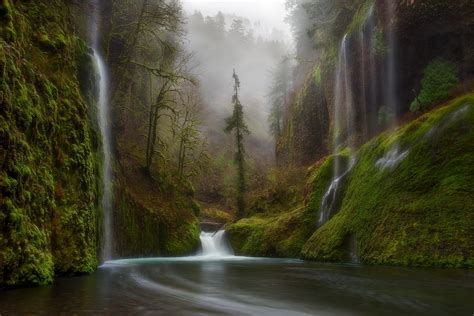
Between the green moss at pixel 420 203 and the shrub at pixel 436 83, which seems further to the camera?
the shrub at pixel 436 83

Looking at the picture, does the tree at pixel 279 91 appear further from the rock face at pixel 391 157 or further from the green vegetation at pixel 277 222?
the rock face at pixel 391 157

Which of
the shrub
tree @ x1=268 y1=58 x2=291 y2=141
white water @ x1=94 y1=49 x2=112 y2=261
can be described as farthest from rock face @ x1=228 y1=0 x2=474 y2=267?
tree @ x1=268 y1=58 x2=291 y2=141

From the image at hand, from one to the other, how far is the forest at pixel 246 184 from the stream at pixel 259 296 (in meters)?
0.04

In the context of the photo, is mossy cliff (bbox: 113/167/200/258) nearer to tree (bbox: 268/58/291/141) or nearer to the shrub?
the shrub

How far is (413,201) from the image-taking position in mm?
11641

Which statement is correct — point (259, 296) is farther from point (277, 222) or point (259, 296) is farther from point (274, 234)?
point (277, 222)

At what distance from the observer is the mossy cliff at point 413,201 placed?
33.7 ft

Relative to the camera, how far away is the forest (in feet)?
21.9

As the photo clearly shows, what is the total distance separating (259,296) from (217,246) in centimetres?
1856

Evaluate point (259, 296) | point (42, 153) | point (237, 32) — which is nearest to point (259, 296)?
point (259, 296)

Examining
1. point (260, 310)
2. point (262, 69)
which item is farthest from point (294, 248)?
point (262, 69)

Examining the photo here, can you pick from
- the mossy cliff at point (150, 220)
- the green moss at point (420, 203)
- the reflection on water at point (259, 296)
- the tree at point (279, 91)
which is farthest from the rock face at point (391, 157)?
the tree at point (279, 91)

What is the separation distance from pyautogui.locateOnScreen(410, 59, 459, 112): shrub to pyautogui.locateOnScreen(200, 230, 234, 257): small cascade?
12507 millimetres

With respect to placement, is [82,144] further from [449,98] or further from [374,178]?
[449,98]
